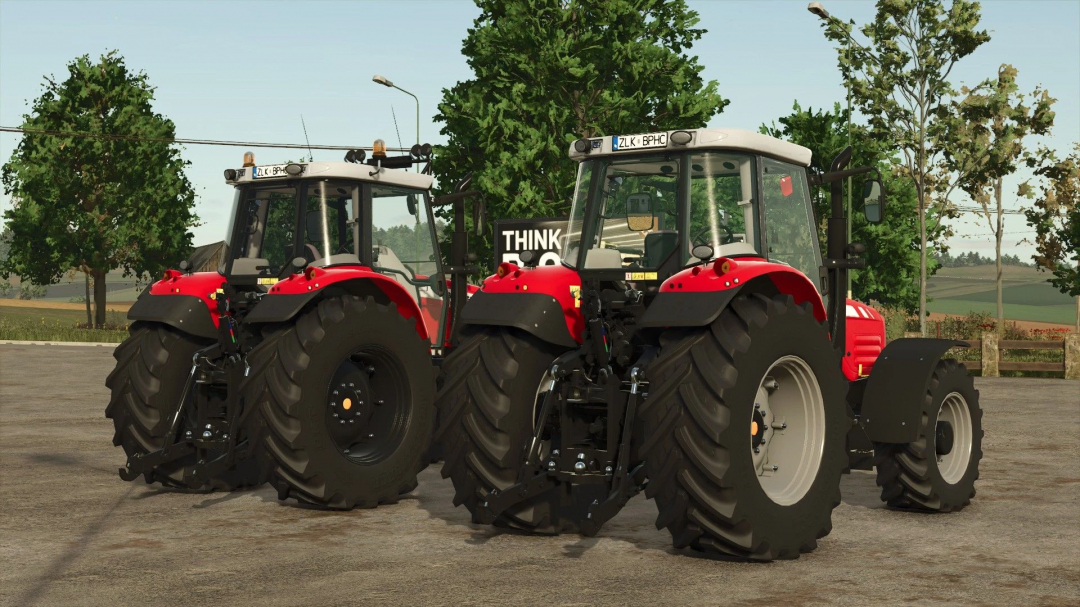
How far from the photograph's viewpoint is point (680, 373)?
6949 millimetres

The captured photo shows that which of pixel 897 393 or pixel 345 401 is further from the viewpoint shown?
pixel 345 401

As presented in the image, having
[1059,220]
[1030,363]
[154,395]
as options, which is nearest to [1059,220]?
[1059,220]

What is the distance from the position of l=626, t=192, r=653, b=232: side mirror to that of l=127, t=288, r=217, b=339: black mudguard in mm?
4136

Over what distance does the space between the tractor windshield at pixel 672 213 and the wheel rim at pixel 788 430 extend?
3.00 ft

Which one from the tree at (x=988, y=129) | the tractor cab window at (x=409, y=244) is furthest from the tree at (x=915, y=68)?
the tractor cab window at (x=409, y=244)

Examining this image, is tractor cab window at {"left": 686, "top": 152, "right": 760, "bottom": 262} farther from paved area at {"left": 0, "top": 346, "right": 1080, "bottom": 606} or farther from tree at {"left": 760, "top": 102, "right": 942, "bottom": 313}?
tree at {"left": 760, "top": 102, "right": 942, "bottom": 313}

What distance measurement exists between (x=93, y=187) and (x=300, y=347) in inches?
1789

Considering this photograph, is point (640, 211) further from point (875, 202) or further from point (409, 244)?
point (409, 244)

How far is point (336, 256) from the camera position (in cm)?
1031

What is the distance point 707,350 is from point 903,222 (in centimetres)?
4104

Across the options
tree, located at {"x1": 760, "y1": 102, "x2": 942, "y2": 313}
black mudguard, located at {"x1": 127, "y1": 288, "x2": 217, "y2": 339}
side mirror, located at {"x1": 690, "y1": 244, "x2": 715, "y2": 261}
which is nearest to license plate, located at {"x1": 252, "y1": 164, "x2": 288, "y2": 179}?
black mudguard, located at {"x1": 127, "y1": 288, "x2": 217, "y2": 339}

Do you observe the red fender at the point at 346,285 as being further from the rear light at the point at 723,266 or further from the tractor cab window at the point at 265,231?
the rear light at the point at 723,266

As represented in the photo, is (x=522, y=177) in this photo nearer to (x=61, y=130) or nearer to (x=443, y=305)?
(x=443, y=305)

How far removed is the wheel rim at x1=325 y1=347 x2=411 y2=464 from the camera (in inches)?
367
